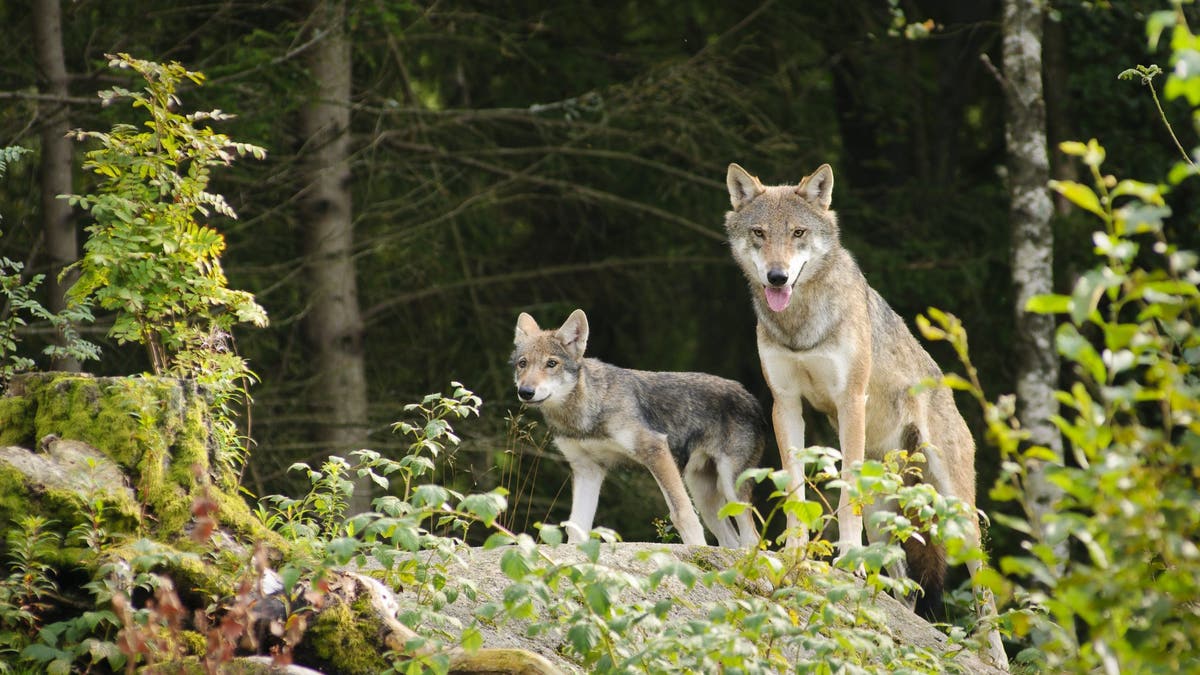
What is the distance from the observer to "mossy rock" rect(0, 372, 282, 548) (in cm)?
502

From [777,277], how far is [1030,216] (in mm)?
5254

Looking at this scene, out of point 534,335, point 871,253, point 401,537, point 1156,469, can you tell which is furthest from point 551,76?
point 1156,469

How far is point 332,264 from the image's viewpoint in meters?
12.8

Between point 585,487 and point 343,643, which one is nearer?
point 343,643

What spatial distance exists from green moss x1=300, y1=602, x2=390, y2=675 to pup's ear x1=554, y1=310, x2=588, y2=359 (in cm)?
402

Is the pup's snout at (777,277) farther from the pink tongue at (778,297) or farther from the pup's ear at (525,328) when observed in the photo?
the pup's ear at (525,328)

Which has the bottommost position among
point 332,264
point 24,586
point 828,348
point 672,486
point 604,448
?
point 672,486

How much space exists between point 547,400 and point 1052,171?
31.5ft

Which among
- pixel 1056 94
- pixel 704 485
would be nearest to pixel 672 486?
pixel 704 485

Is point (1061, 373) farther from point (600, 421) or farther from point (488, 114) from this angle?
point (600, 421)

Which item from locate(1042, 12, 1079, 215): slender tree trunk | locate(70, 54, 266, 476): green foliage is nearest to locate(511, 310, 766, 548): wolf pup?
locate(70, 54, 266, 476): green foliage

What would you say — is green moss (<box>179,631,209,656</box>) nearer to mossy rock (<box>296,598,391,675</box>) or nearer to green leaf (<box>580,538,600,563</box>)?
mossy rock (<box>296,598,391,675</box>)

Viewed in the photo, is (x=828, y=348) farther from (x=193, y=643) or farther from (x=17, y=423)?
(x=17, y=423)

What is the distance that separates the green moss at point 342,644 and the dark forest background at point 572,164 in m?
6.26
